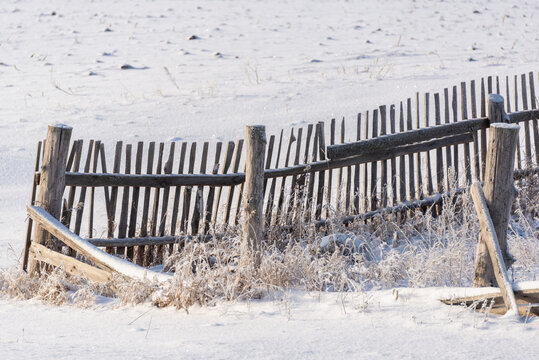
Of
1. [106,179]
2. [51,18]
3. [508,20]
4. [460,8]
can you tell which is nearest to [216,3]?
[51,18]

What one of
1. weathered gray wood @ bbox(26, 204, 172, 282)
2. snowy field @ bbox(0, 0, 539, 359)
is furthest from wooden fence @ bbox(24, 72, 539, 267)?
snowy field @ bbox(0, 0, 539, 359)

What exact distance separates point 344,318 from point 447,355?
73 cm

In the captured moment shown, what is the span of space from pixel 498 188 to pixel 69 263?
309 cm

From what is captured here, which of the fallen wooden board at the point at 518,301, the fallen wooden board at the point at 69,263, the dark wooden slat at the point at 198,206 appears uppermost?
the fallen wooden board at the point at 518,301

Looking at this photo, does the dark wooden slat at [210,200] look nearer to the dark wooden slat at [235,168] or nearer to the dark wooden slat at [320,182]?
the dark wooden slat at [235,168]

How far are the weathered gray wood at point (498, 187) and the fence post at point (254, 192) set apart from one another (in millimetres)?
1498

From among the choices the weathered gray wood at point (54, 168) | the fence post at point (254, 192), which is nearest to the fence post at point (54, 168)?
the weathered gray wood at point (54, 168)

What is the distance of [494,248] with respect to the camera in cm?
347

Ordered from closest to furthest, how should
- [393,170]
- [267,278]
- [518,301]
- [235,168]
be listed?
1. [518,301]
2. [267,278]
3. [235,168]
4. [393,170]

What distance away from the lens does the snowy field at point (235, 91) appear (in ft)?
10.5

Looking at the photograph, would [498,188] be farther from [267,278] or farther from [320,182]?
[320,182]

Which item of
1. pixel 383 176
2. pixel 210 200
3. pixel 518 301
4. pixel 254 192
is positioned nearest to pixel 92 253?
pixel 254 192

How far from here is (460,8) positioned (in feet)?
67.9

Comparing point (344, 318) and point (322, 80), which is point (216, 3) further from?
point (344, 318)
